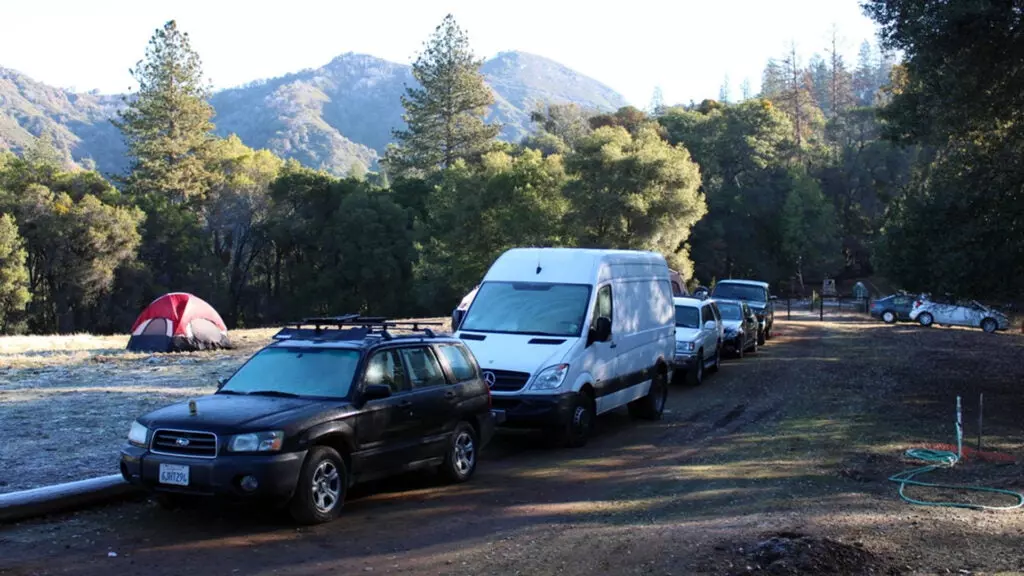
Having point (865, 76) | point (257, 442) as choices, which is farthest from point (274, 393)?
point (865, 76)

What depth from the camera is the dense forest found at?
1751 inches

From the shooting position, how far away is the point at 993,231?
15836 millimetres

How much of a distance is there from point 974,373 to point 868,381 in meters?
3.35

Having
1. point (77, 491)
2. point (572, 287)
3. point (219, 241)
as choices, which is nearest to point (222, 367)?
point (572, 287)

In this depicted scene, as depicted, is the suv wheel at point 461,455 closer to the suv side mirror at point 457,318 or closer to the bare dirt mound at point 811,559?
the suv side mirror at point 457,318

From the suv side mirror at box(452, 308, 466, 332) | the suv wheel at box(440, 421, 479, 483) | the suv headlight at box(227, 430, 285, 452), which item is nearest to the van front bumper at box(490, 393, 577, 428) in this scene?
the suv wheel at box(440, 421, 479, 483)

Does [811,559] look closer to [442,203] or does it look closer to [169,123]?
[442,203]

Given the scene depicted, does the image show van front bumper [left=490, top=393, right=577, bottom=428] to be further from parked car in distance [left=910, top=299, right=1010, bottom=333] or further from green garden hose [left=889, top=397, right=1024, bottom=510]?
parked car in distance [left=910, top=299, right=1010, bottom=333]

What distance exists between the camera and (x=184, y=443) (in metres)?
7.34

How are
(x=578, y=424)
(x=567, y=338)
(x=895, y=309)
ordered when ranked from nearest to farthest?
1. (x=578, y=424)
2. (x=567, y=338)
3. (x=895, y=309)

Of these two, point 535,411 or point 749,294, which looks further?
point 749,294

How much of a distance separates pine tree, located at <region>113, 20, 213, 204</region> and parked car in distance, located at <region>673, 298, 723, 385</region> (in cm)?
5302

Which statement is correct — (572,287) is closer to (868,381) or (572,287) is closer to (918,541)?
(918,541)

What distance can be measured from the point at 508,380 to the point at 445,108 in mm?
64073
